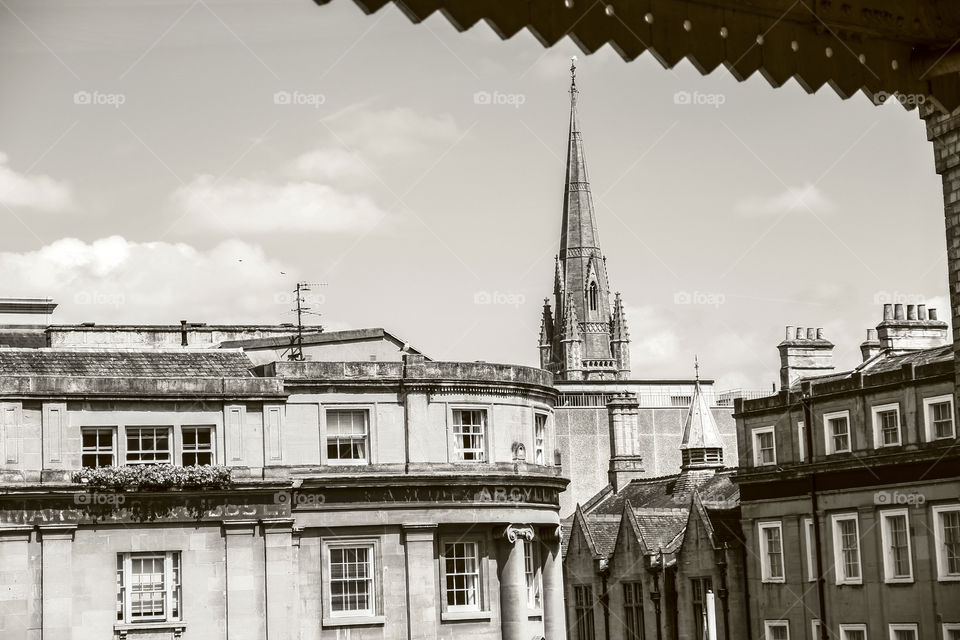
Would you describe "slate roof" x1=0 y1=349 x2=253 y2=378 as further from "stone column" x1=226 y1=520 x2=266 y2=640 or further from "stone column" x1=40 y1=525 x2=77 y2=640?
"stone column" x1=226 y1=520 x2=266 y2=640

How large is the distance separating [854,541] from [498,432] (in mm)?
12782

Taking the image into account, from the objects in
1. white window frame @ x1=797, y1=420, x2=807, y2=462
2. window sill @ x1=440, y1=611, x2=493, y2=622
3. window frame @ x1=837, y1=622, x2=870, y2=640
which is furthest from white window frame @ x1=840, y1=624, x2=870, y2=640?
window sill @ x1=440, y1=611, x2=493, y2=622

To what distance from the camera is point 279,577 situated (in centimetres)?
4331

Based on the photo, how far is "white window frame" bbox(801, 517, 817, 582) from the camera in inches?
2019

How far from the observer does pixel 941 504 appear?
4622 centimetres

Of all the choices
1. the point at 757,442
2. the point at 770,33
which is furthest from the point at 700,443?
the point at 770,33

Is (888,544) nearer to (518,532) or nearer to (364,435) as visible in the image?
(518,532)

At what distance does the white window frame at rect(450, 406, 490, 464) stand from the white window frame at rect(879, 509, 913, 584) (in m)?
13.3

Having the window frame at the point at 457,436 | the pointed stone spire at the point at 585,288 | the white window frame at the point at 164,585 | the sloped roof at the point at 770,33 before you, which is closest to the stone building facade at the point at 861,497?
the window frame at the point at 457,436

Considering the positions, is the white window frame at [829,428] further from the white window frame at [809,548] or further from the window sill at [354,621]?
the window sill at [354,621]

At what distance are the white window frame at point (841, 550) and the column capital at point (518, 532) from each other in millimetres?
10802

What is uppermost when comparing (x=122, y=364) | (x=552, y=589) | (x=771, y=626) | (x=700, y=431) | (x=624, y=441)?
(x=122, y=364)

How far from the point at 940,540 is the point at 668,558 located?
1725 cm

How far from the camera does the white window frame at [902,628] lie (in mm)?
46969
